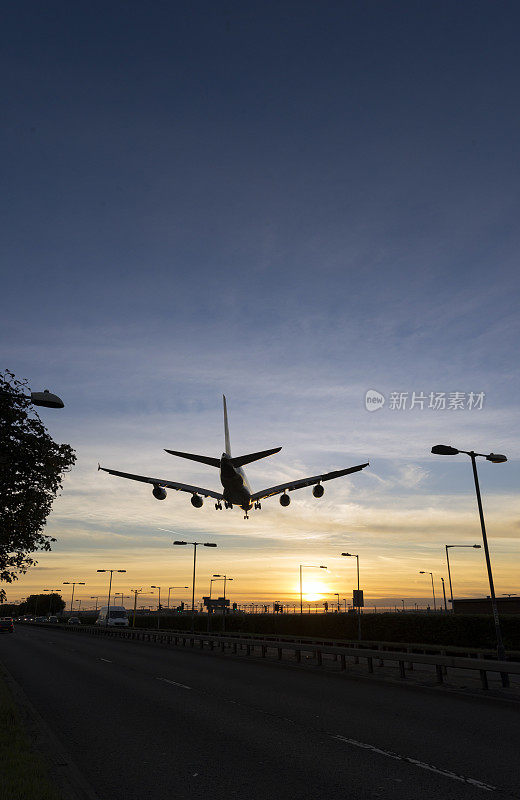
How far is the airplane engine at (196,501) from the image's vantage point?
35.6m

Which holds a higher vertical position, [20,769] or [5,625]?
[5,625]

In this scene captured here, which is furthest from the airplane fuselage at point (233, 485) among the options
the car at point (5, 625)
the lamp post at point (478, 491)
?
the car at point (5, 625)

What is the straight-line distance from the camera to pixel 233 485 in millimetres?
Result: 33938

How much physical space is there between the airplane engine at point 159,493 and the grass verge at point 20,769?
21113 mm

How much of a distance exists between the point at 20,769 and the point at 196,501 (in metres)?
27.7

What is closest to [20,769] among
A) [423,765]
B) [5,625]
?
[423,765]

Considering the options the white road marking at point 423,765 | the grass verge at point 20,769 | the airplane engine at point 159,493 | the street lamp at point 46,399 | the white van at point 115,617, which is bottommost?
the white road marking at point 423,765

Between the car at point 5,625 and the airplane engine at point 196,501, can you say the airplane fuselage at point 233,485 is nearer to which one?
the airplane engine at point 196,501

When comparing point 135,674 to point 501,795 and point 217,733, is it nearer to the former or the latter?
point 217,733

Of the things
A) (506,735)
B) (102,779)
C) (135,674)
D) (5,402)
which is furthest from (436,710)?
(5,402)

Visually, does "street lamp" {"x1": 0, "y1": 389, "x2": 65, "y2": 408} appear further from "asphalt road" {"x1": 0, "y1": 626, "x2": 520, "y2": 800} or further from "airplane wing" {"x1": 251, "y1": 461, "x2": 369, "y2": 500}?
"airplane wing" {"x1": 251, "y1": 461, "x2": 369, "y2": 500}

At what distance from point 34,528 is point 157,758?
663 inches

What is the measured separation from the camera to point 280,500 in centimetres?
3519

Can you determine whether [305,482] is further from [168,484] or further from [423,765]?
[423,765]
